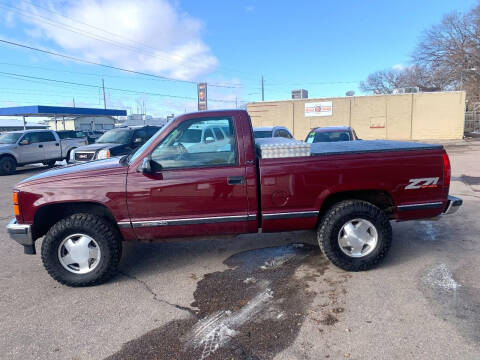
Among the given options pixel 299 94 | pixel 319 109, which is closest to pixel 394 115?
pixel 319 109

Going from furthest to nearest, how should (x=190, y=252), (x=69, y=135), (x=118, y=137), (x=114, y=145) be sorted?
(x=69, y=135)
(x=118, y=137)
(x=114, y=145)
(x=190, y=252)

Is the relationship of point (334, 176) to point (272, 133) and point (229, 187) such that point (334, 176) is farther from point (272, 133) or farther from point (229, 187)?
point (272, 133)

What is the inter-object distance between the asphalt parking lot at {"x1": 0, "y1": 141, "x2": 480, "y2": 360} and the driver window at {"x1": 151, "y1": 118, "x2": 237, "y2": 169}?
1.37 metres

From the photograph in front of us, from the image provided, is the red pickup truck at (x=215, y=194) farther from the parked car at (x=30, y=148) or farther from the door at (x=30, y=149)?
the door at (x=30, y=149)

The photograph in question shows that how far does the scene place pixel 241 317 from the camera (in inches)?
117

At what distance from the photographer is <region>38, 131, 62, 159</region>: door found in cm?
1502

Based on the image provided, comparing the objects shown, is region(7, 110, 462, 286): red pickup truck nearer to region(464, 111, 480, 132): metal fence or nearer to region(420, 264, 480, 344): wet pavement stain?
region(420, 264, 480, 344): wet pavement stain

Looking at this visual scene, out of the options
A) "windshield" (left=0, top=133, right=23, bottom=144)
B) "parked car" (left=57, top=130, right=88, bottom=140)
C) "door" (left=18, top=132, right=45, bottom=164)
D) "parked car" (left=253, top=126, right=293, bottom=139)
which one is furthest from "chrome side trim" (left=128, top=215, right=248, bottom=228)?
"parked car" (left=57, top=130, right=88, bottom=140)

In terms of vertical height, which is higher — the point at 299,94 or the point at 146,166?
the point at 299,94

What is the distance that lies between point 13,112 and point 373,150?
35.6 metres

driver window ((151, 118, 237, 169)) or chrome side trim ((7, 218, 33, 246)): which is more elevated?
driver window ((151, 118, 237, 169))

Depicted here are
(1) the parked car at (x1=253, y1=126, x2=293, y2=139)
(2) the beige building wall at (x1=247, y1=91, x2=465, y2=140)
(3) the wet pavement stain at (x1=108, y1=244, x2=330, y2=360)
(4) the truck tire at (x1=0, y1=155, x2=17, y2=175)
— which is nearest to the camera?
(3) the wet pavement stain at (x1=108, y1=244, x2=330, y2=360)

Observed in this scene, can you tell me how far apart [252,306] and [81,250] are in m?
1.97

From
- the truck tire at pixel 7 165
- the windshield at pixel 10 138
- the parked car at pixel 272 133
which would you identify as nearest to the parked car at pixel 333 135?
the parked car at pixel 272 133
